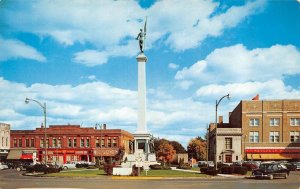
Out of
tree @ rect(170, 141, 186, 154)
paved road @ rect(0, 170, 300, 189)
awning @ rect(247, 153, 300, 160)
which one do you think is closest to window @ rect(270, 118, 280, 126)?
awning @ rect(247, 153, 300, 160)

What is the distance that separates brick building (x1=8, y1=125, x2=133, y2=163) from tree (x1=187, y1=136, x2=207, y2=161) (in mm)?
24845

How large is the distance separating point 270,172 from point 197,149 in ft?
237

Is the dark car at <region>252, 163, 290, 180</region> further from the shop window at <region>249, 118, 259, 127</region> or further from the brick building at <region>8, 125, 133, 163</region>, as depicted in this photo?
the brick building at <region>8, 125, 133, 163</region>

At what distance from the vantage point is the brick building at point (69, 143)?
84250 millimetres

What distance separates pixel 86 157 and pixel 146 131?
4029 centimetres

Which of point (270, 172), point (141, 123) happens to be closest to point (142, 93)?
point (141, 123)

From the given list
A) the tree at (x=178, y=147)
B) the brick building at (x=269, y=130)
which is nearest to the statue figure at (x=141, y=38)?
the brick building at (x=269, y=130)

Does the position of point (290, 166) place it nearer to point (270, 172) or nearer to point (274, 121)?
point (270, 172)

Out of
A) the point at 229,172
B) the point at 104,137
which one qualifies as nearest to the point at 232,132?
the point at 104,137

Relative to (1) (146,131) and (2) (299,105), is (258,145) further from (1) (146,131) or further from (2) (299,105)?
(1) (146,131)

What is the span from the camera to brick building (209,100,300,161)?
71625 millimetres

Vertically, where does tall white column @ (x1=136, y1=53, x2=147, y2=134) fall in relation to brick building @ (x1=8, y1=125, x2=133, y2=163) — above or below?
above

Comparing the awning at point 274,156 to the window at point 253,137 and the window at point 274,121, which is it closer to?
the window at point 253,137

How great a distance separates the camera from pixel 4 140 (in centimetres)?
7975
